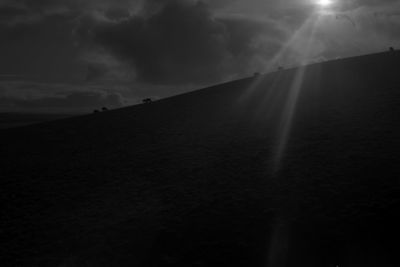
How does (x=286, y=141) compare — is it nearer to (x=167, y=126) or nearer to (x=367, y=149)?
(x=367, y=149)

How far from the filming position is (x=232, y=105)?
33.2 m

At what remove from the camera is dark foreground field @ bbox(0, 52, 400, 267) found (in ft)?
38.9

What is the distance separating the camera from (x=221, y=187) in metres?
16.5

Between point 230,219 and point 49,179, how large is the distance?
38.3 ft

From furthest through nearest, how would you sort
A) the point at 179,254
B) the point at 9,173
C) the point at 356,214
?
the point at 9,173 < the point at 356,214 < the point at 179,254

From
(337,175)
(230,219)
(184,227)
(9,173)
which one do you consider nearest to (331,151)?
(337,175)

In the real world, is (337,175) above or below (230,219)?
above

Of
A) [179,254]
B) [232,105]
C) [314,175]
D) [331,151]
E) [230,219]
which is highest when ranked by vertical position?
[232,105]

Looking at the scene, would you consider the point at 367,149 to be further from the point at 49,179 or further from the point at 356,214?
the point at 49,179

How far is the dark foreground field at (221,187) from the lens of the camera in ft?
38.9

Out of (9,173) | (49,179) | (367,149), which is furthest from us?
(9,173)

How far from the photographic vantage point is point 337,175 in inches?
625

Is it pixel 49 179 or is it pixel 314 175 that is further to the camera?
pixel 49 179

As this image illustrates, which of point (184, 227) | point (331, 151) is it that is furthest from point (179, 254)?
point (331, 151)
